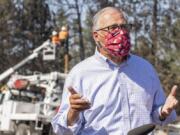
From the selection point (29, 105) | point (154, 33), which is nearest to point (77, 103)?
point (29, 105)

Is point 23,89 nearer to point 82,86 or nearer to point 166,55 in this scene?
point 82,86

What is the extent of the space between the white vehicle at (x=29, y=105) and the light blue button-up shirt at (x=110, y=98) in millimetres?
11636

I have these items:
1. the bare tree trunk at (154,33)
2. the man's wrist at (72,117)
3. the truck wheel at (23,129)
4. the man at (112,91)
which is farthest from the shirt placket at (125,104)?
the bare tree trunk at (154,33)

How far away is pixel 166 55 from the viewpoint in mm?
35969

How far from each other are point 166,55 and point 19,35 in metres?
10.0

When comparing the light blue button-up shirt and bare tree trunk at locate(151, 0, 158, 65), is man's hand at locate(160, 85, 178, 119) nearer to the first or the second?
the light blue button-up shirt

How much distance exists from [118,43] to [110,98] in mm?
349

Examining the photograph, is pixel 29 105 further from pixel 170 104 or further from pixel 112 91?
pixel 170 104

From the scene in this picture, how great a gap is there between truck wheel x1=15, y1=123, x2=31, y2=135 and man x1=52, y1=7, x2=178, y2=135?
1210 centimetres

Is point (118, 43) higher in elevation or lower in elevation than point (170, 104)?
higher

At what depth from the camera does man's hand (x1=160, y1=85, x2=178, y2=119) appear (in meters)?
3.81

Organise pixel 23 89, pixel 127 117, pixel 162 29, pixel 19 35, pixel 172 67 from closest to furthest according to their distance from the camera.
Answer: pixel 127 117, pixel 23 89, pixel 172 67, pixel 162 29, pixel 19 35

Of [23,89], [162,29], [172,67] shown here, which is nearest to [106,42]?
[23,89]

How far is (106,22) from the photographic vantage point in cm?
396
